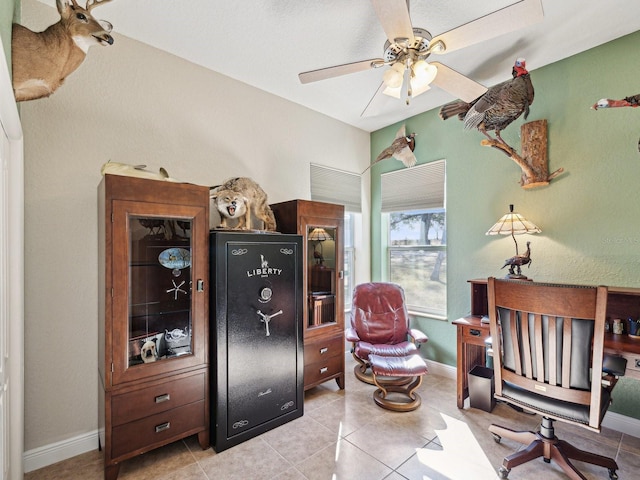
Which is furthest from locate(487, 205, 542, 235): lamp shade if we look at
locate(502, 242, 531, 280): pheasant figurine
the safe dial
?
the safe dial

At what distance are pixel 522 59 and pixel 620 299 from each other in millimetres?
1978

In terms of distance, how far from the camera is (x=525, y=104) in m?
2.50

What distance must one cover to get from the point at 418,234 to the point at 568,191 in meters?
1.50

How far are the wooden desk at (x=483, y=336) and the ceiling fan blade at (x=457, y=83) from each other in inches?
65.4

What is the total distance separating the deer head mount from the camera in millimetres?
1651

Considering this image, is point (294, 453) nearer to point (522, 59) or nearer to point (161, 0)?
point (161, 0)

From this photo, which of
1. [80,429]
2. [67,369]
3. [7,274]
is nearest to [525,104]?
[7,274]

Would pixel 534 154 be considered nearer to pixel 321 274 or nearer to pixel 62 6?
pixel 321 274

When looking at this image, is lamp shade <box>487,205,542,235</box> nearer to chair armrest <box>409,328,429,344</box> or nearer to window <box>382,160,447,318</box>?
window <box>382,160,447,318</box>

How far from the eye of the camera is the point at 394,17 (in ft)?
5.00

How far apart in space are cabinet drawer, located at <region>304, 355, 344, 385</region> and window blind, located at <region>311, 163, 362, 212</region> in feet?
5.72

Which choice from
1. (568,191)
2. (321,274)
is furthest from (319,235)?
(568,191)

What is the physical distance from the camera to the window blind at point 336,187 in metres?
3.62

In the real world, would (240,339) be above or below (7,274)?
below
